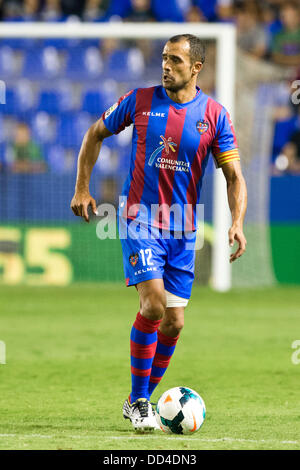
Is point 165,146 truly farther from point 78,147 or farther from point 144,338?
point 78,147

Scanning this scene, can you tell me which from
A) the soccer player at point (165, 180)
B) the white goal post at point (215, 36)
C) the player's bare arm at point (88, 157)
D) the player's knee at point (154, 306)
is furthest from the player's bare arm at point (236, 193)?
the white goal post at point (215, 36)

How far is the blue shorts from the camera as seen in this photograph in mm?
5082

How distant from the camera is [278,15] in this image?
55.6 ft

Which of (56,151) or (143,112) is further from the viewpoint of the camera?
(56,151)

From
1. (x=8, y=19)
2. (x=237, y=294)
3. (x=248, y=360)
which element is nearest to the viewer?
(x=248, y=360)

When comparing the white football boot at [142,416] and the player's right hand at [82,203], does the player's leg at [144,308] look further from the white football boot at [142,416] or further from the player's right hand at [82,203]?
the player's right hand at [82,203]

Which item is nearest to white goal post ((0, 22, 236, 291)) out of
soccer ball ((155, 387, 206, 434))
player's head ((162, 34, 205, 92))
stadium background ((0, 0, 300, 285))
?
stadium background ((0, 0, 300, 285))

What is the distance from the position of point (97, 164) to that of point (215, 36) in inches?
99.7

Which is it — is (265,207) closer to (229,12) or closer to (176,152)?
(229,12)

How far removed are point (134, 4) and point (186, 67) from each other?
11.5 m

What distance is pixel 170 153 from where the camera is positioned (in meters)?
5.23

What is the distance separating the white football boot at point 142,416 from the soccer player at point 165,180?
0.6 inches

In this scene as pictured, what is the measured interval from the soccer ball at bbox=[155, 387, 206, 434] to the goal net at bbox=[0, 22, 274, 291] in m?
7.31
